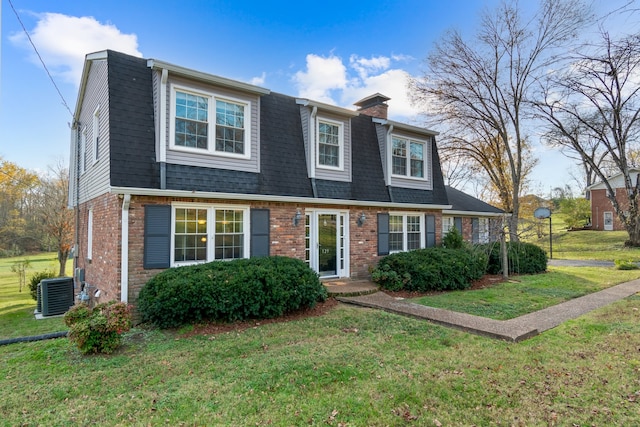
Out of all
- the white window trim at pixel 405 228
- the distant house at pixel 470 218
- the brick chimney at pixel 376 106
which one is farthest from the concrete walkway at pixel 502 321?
the brick chimney at pixel 376 106

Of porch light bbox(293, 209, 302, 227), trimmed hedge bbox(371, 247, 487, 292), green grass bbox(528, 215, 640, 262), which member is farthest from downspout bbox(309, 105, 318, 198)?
green grass bbox(528, 215, 640, 262)

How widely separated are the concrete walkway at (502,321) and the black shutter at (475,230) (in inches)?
246

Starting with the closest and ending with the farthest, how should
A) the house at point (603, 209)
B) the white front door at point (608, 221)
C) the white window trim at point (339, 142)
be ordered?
the white window trim at point (339, 142), the house at point (603, 209), the white front door at point (608, 221)

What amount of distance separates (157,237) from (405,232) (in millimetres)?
8207

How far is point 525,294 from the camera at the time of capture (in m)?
9.23

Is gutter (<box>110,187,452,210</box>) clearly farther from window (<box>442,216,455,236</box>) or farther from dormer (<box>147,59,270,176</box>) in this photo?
window (<box>442,216,455,236</box>)

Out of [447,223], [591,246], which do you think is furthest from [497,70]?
[591,246]

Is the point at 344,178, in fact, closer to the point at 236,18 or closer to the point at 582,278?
the point at 236,18

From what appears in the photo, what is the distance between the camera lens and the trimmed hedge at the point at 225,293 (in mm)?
6219

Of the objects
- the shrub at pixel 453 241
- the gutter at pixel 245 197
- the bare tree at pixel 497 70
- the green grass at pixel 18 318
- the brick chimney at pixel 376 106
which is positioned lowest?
the green grass at pixel 18 318

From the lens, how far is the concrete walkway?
5875 mm

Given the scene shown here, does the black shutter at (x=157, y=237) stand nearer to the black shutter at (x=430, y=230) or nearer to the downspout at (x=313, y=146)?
the downspout at (x=313, y=146)

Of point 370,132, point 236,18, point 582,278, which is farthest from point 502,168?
point 236,18

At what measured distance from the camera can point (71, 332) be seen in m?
5.23
